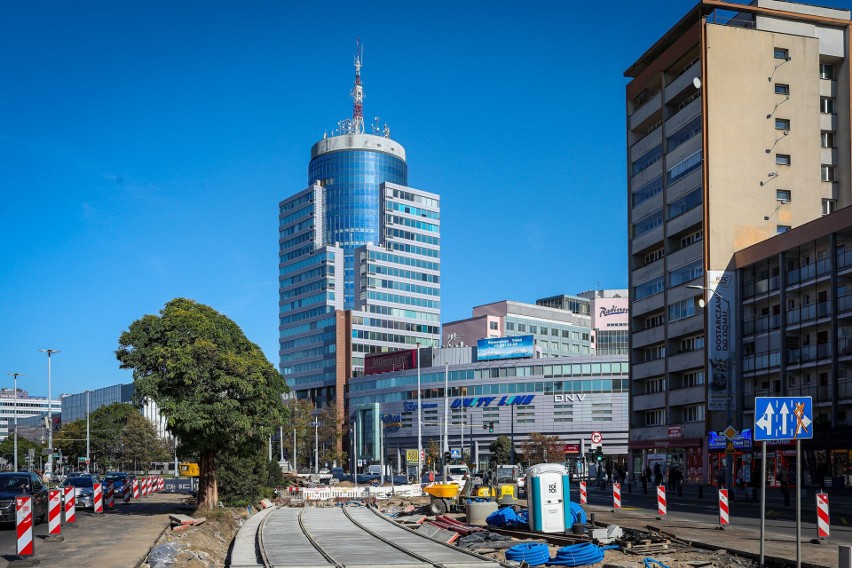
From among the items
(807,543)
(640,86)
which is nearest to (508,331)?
(640,86)

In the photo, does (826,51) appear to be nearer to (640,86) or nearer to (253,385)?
(640,86)

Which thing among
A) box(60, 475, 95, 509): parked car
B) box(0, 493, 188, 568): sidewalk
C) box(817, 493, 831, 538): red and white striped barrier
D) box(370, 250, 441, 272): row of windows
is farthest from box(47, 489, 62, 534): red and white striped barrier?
box(370, 250, 441, 272): row of windows

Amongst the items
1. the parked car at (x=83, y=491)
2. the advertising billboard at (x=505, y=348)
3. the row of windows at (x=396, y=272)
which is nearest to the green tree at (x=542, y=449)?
the advertising billboard at (x=505, y=348)

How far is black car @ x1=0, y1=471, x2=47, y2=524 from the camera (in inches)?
1240

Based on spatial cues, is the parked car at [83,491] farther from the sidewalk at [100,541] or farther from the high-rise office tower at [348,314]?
the high-rise office tower at [348,314]

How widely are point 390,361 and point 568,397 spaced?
3497cm

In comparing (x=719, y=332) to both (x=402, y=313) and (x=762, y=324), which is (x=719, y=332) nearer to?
(x=762, y=324)

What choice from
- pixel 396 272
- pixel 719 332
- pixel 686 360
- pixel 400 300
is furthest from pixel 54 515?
pixel 396 272

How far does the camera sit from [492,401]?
138750 mm

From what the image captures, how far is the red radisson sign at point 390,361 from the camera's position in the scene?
151500 millimetres

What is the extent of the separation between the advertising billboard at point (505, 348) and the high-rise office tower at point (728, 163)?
5219 centimetres

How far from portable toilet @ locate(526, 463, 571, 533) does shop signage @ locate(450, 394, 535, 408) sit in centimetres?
10533

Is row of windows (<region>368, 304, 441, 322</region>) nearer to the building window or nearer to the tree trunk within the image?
the building window

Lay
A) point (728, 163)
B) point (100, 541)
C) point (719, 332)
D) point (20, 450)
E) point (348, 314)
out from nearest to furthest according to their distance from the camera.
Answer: point (100, 541)
point (719, 332)
point (728, 163)
point (20, 450)
point (348, 314)
